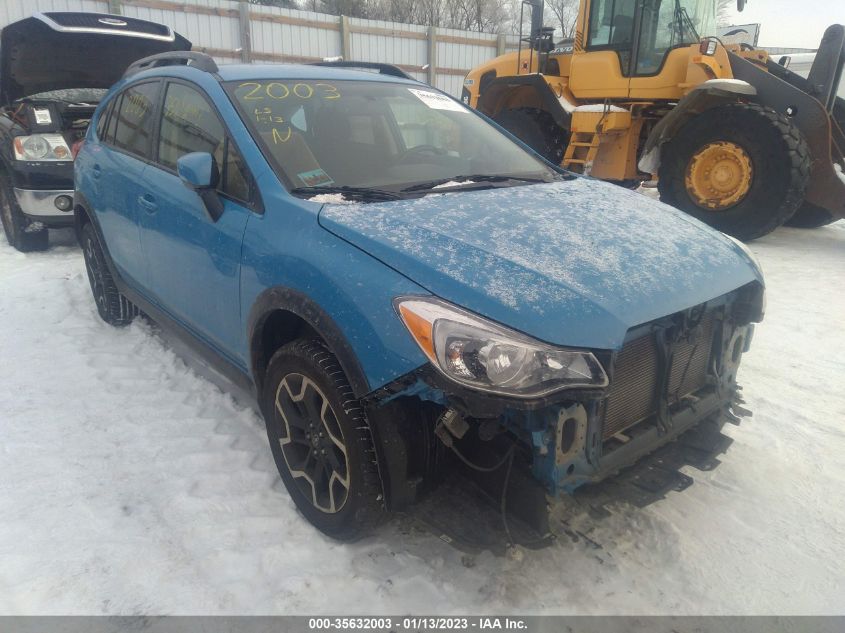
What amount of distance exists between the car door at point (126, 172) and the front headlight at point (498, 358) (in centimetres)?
233

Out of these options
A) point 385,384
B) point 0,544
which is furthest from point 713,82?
point 0,544

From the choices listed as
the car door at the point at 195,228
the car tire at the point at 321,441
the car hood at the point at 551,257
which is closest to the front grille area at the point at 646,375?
the car hood at the point at 551,257

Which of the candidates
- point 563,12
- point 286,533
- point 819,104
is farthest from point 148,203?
point 563,12

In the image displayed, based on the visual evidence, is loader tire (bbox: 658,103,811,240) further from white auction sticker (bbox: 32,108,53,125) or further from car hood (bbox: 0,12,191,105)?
white auction sticker (bbox: 32,108,53,125)

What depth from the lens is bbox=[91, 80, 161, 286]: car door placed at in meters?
3.43

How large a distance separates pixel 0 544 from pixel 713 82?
7.24 meters

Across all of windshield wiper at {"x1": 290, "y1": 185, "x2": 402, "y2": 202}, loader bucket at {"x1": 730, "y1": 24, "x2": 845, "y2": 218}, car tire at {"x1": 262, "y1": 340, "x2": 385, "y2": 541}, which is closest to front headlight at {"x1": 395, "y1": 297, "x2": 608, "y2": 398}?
car tire at {"x1": 262, "y1": 340, "x2": 385, "y2": 541}

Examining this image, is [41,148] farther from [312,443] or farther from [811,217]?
[811,217]

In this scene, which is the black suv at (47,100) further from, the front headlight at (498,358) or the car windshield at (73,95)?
the front headlight at (498,358)

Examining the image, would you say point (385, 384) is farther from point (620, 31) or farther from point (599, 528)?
point (620, 31)

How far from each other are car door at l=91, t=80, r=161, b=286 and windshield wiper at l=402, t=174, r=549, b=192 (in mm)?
1679

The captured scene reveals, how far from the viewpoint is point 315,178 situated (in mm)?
2510

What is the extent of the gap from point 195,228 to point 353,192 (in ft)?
2.74

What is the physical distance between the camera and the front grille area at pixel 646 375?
2.06 m
